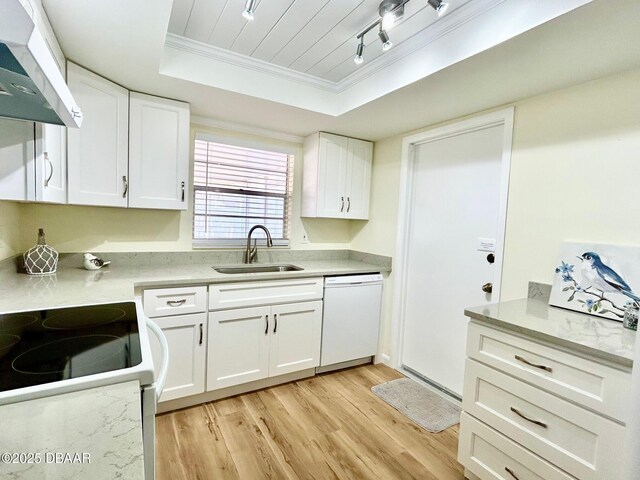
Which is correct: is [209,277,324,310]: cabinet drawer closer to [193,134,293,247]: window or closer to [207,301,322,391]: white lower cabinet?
[207,301,322,391]: white lower cabinet

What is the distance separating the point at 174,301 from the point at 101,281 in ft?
1.37

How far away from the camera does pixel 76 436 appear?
22.6 inches

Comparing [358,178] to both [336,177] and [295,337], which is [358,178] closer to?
[336,177]

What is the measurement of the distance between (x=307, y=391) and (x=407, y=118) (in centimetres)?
223

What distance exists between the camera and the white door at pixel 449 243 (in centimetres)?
226

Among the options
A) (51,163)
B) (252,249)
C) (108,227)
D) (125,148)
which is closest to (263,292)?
(252,249)

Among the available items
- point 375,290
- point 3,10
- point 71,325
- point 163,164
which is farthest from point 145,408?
point 375,290

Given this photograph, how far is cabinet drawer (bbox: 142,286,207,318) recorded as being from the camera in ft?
6.57

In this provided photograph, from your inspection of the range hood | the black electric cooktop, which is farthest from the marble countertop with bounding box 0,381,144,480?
the range hood

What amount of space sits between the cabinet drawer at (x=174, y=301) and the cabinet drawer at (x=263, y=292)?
0.24 ft

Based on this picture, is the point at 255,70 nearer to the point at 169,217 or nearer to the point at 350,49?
the point at 350,49

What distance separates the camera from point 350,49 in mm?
1973

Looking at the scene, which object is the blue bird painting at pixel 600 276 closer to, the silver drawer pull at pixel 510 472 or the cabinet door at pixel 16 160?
the silver drawer pull at pixel 510 472

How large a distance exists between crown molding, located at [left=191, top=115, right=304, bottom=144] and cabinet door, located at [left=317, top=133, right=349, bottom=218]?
331 mm
